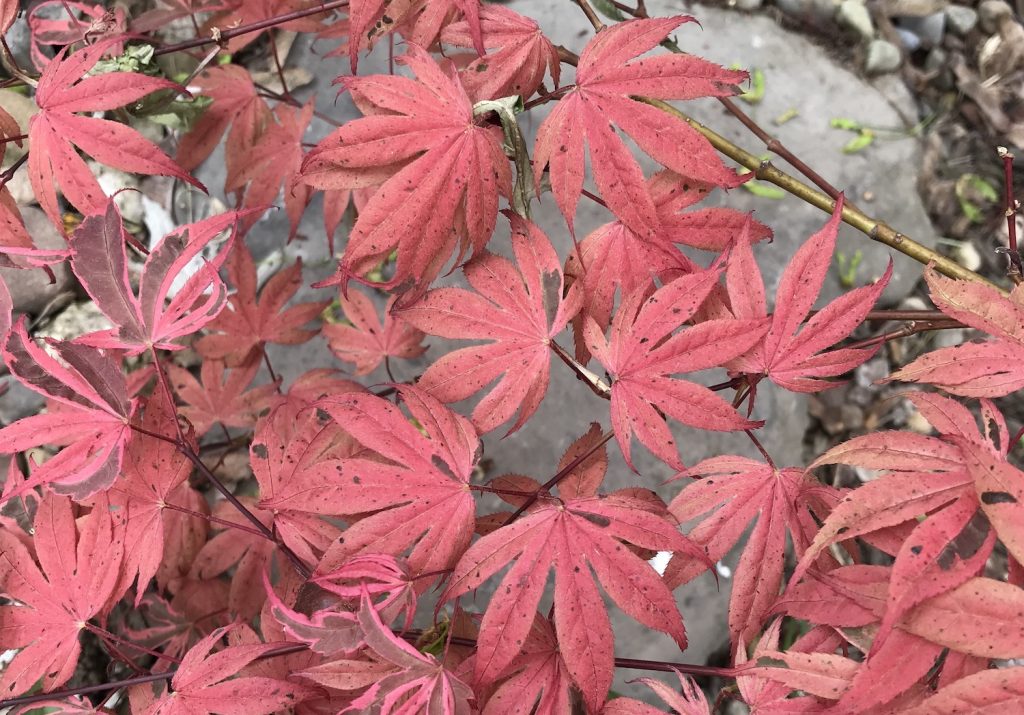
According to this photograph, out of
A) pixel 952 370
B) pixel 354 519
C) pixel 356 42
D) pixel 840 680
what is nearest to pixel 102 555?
pixel 354 519

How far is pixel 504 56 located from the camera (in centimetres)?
89

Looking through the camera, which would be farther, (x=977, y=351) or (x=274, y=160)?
(x=274, y=160)

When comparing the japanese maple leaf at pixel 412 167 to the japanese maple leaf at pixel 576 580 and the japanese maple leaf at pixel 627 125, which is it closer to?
the japanese maple leaf at pixel 627 125

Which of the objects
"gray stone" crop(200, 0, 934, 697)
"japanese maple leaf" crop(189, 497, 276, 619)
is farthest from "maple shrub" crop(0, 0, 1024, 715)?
"gray stone" crop(200, 0, 934, 697)

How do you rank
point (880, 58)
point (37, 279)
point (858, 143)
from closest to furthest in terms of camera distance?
point (37, 279)
point (858, 143)
point (880, 58)

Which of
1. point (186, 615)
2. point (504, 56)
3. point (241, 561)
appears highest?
point (504, 56)

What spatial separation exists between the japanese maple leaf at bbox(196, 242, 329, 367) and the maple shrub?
367mm

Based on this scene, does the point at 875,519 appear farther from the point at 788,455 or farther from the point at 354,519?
the point at 788,455

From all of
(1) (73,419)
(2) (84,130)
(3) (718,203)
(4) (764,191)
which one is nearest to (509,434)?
(1) (73,419)

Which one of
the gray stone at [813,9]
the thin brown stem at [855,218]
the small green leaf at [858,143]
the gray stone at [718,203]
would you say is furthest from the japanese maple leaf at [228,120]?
the gray stone at [813,9]

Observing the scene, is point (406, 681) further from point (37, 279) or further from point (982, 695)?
point (37, 279)

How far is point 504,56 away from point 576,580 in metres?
0.64

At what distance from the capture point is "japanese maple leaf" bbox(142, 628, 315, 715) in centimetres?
79

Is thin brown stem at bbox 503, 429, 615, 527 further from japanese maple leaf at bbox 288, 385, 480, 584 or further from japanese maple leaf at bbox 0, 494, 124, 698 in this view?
japanese maple leaf at bbox 0, 494, 124, 698
